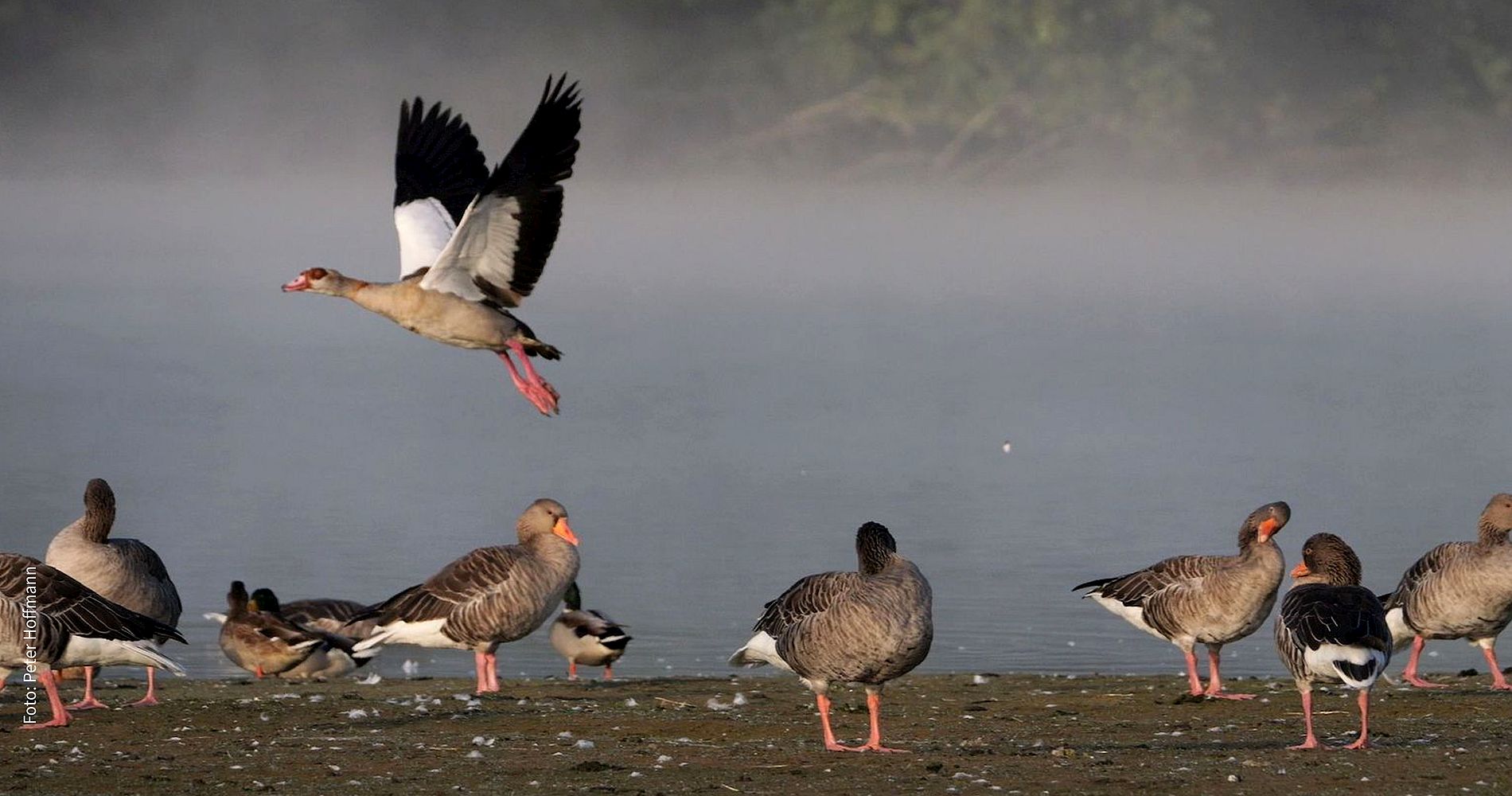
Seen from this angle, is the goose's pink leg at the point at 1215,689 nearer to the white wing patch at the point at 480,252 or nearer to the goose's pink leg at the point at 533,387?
the goose's pink leg at the point at 533,387

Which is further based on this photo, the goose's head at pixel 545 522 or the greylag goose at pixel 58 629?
the goose's head at pixel 545 522

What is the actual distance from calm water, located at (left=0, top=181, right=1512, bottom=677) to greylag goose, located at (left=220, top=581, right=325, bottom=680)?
1080 mm

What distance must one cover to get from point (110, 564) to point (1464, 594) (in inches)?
278

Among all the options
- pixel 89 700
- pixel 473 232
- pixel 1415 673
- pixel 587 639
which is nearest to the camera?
pixel 89 700

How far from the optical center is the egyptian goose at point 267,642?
47.1 ft

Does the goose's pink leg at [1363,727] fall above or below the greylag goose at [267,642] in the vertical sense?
below

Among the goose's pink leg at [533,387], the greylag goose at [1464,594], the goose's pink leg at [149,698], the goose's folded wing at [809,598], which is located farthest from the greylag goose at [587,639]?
the greylag goose at [1464,594]

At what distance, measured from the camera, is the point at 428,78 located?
432 ft

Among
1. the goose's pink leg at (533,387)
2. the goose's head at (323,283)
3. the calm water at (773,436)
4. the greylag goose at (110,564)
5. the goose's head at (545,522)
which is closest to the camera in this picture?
the greylag goose at (110,564)

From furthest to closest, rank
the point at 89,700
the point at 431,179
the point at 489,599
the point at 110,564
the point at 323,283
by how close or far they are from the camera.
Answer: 1. the point at 431,179
2. the point at 323,283
3. the point at 489,599
4. the point at 110,564
5. the point at 89,700

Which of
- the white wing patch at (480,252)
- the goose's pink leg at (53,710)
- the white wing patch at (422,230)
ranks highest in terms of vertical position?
the white wing patch at (422,230)

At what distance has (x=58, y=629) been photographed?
10891mm

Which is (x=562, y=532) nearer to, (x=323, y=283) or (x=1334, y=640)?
(x=323, y=283)

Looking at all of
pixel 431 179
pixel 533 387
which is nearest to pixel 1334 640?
pixel 533 387
